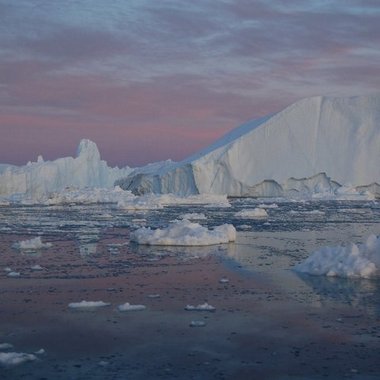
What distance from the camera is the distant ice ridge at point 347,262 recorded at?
9.57 metres

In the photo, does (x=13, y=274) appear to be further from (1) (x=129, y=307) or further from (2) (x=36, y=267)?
(1) (x=129, y=307)

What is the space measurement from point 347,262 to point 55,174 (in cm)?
3821

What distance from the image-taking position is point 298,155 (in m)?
38.6

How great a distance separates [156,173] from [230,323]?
116 ft

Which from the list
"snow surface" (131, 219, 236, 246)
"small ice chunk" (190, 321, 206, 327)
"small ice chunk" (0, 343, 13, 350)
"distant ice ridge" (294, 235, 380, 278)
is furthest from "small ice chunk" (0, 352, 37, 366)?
"snow surface" (131, 219, 236, 246)

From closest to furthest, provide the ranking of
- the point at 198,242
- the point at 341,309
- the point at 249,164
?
the point at 341,309
the point at 198,242
the point at 249,164

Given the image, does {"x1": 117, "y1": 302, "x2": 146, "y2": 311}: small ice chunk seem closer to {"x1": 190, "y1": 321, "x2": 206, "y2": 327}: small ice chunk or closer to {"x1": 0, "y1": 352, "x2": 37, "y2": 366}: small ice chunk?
{"x1": 190, "y1": 321, "x2": 206, "y2": 327}: small ice chunk

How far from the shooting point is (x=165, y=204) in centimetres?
3369

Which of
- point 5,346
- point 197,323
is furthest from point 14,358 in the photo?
point 197,323

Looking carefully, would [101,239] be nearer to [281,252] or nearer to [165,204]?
[281,252]

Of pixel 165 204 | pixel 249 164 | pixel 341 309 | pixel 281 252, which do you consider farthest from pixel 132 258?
pixel 249 164

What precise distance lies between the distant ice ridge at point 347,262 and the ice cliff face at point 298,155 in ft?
90.7

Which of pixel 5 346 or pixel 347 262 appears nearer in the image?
pixel 5 346

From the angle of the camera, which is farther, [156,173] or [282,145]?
[156,173]
